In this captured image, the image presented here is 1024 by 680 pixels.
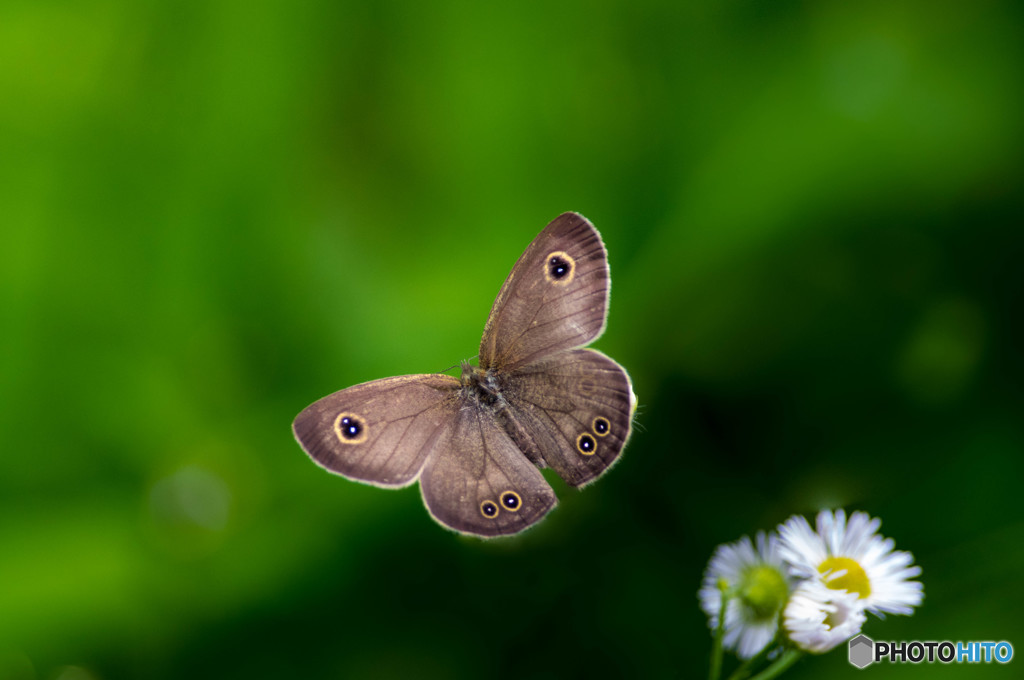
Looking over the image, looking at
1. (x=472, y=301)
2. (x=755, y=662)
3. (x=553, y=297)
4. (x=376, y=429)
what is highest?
(x=472, y=301)

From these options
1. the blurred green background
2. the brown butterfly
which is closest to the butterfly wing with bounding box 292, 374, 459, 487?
the brown butterfly

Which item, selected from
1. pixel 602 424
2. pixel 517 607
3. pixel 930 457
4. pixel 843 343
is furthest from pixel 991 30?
pixel 517 607

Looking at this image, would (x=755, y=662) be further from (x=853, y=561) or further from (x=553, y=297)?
(x=553, y=297)

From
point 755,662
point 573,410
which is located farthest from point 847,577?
point 573,410

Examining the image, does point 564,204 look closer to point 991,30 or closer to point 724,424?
point 724,424

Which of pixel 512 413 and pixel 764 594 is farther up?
pixel 512 413
